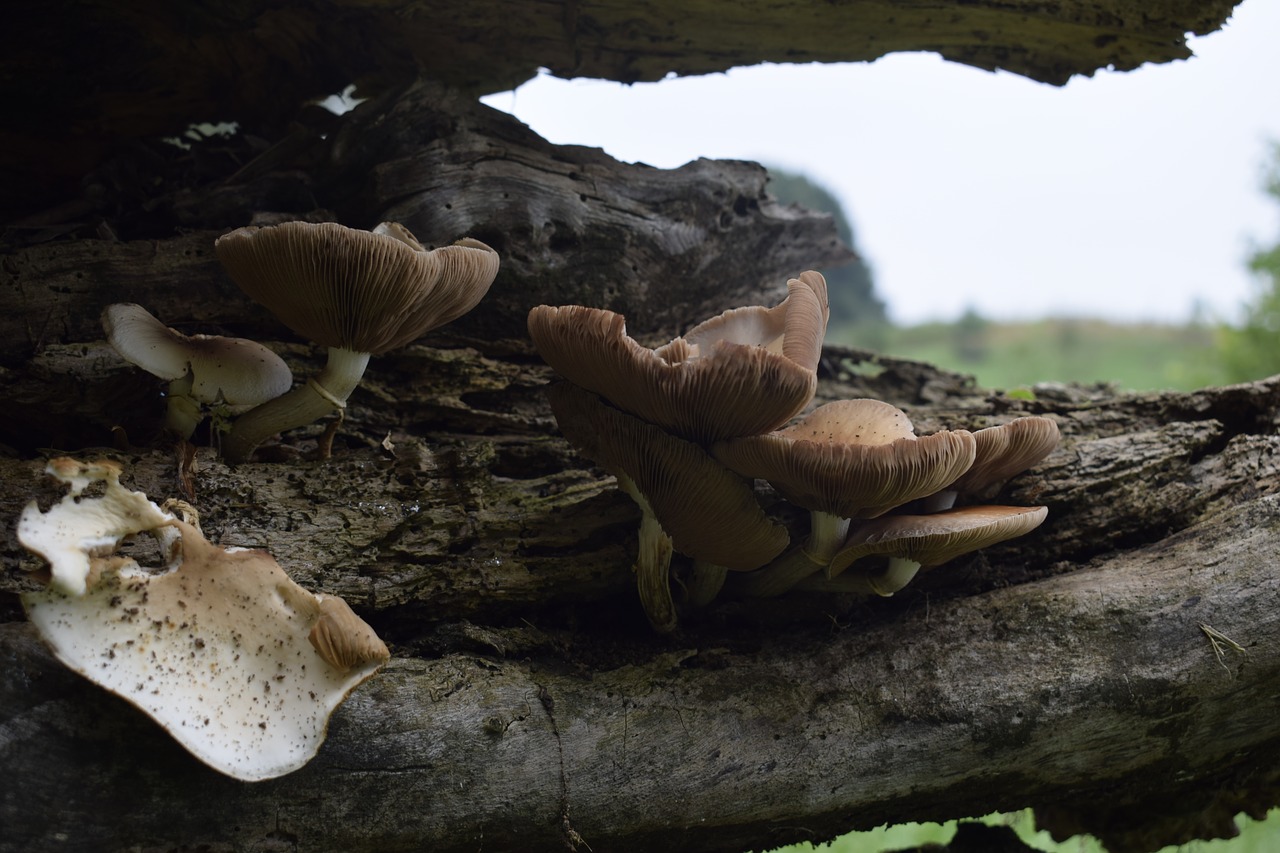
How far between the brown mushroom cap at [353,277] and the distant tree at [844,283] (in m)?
21.9

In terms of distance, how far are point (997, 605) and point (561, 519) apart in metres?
1.43

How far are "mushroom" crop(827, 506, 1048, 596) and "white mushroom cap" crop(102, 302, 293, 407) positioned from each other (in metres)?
1.78

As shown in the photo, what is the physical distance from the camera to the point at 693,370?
1.93 m

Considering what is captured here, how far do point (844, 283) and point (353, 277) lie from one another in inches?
970

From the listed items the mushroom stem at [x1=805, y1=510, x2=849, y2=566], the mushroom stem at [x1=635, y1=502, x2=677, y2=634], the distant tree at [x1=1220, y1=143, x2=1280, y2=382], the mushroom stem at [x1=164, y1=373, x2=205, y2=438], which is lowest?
the distant tree at [x1=1220, y1=143, x2=1280, y2=382]

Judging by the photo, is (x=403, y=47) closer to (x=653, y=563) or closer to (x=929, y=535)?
(x=653, y=563)

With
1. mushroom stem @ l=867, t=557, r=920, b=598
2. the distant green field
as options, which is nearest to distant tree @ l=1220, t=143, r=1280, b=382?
the distant green field

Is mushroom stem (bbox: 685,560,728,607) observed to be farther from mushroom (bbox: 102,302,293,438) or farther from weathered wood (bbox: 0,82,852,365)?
mushroom (bbox: 102,302,293,438)

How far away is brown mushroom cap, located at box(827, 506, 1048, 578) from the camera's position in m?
2.16

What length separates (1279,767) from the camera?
9.07 feet

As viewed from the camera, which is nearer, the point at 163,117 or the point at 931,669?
the point at 931,669

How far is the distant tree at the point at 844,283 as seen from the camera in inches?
947

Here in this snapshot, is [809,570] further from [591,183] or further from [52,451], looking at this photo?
[52,451]

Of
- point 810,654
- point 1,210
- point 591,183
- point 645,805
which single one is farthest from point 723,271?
point 1,210
